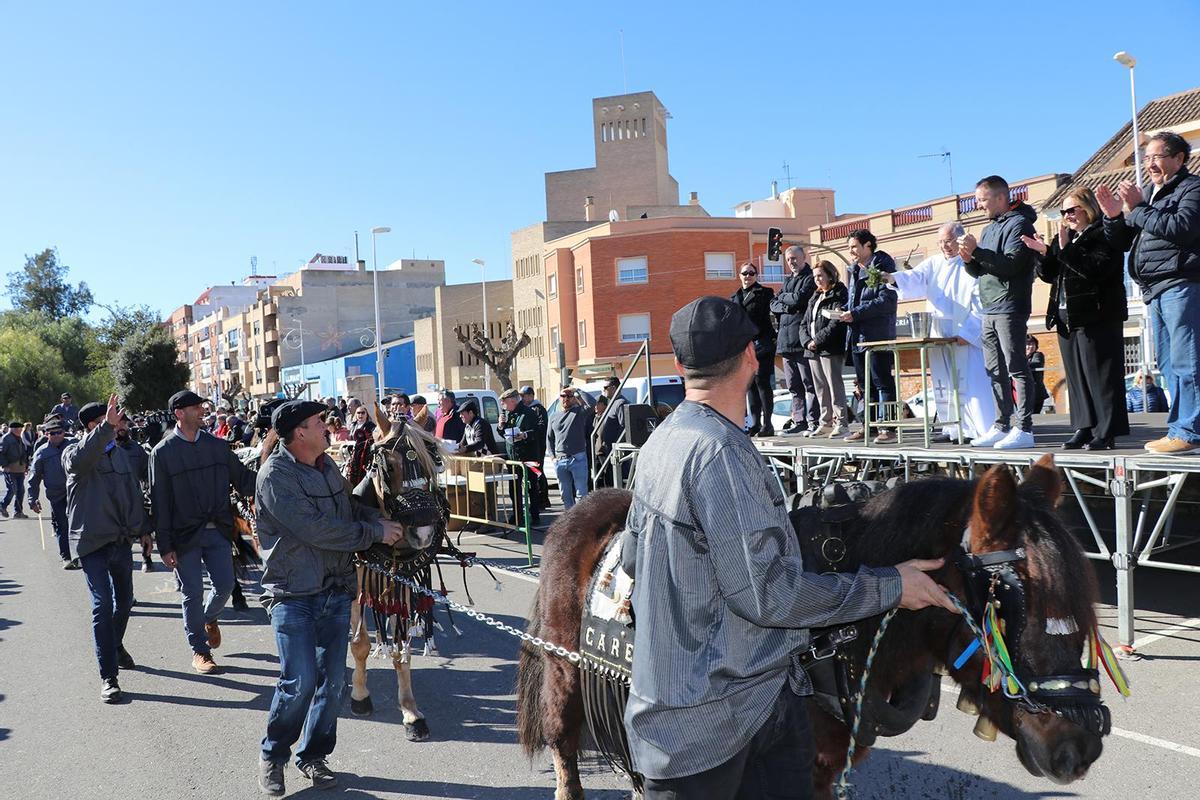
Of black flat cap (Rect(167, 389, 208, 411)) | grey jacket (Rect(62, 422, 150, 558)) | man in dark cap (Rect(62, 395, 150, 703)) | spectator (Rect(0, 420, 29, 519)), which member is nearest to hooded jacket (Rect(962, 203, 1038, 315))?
black flat cap (Rect(167, 389, 208, 411))

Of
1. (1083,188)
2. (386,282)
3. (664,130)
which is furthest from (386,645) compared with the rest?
(386,282)

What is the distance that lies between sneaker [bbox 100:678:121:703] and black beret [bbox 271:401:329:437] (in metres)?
3.15

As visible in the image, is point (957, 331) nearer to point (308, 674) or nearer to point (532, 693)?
point (532, 693)

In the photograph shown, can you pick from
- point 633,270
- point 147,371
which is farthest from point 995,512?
point 147,371

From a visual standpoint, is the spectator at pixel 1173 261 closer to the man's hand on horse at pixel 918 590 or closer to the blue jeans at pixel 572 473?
the man's hand on horse at pixel 918 590

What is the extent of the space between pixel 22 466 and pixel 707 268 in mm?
33785

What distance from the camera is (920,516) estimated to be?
9.36 feet

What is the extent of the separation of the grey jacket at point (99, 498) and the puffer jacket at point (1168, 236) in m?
7.62

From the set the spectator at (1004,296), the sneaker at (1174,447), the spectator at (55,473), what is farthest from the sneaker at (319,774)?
the spectator at (55,473)

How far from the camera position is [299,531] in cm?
488

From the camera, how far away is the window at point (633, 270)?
48.3 m

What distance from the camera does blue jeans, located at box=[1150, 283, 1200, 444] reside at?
603cm

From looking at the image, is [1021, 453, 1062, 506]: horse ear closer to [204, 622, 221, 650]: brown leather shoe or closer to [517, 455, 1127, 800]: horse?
[517, 455, 1127, 800]: horse

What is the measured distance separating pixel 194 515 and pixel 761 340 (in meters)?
6.06
